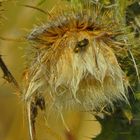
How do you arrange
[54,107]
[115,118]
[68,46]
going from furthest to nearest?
1. [115,118]
2. [54,107]
3. [68,46]

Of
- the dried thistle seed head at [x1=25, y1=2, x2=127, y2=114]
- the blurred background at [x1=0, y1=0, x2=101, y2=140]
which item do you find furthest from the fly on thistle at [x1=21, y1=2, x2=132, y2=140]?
the blurred background at [x1=0, y1=0, x2=101, y2=140]

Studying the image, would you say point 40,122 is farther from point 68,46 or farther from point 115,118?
point 68,46

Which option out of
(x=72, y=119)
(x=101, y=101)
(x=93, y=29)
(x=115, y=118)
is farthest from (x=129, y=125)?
(x=72, y=119)

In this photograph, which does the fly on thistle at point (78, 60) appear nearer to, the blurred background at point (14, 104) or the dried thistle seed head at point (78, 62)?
the dried thistle seed head at point (78, 62)

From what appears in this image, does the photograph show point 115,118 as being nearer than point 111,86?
No

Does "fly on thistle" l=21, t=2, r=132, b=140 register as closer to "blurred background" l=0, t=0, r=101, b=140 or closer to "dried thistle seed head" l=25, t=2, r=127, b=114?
"dried thistle seed head" l=25, t=2, r=127, b=114

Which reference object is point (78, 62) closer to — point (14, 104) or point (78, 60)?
point (78, 60)

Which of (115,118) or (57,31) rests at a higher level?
(57,31)

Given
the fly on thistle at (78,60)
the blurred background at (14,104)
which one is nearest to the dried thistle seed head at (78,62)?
the fly on thistle at (78,60)
